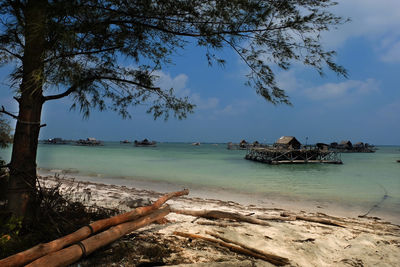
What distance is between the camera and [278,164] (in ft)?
106

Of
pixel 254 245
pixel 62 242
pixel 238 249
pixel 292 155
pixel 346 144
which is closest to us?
pixel 62 242

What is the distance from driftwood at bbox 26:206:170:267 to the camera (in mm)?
2398

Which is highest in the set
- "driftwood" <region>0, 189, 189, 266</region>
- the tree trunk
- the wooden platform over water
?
the tree trunk

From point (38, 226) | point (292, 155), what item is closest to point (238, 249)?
point (38, 226)

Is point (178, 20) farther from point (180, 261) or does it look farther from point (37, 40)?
point (180, 261)

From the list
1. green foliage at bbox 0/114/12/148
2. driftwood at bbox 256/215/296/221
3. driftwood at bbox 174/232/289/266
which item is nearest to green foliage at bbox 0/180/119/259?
driftwood at bbox 174/232/289/266

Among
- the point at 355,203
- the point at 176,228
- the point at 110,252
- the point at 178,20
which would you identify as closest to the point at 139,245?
the point at 110,252

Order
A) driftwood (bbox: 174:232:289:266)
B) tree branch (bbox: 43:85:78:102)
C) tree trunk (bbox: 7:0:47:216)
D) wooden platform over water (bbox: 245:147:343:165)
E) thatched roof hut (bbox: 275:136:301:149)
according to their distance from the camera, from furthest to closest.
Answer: thatched roof hut (bbox: 275:136:301:149) < wooden platform over water (bbox: 245:147:343:165) < tree branch (bbox: 43:85:78:102) < tree trunk (bbox: 7:0:47:216) < driftwood (bbox: 174:232:289:266)

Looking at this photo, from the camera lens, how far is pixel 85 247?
8.97 feet

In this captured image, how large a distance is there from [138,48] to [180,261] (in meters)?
3.52

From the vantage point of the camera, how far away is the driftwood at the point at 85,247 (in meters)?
2.40

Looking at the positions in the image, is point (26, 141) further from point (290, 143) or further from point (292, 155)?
point (290, 143)

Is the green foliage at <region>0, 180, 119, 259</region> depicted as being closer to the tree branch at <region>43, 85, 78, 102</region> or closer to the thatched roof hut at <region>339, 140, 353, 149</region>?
the tree branch at <region>43, 85, 78, 102</region>

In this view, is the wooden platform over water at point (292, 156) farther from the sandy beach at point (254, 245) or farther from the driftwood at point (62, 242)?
the driftwood at point (62, 242)
